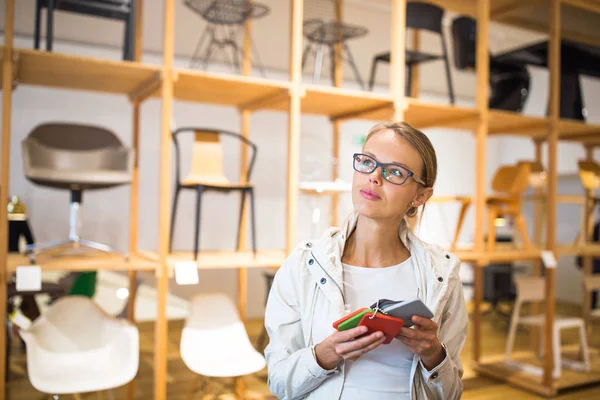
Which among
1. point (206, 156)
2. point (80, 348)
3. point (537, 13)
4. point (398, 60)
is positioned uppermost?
point (537, 13)

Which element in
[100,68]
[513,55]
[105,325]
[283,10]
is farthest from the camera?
[283,10]

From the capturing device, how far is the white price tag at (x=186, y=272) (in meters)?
2.89

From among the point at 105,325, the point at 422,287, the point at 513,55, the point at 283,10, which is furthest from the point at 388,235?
the point at 283,10

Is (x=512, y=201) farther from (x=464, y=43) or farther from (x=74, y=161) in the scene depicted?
(x=74, y=161)

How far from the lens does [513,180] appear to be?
4.64 metres

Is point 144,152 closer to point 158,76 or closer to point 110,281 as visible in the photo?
point 110,281

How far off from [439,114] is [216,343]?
Answer: 2.30 metres

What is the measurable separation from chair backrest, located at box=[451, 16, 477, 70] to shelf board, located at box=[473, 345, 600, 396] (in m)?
2.61

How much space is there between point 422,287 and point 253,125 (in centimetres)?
597

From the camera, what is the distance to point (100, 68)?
293 centimetres

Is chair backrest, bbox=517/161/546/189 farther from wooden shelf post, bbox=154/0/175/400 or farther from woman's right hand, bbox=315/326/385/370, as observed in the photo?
woman's right hand, bbox=315/326/385/370

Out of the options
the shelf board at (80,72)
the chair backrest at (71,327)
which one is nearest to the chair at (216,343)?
the chair backrest at (71,327)

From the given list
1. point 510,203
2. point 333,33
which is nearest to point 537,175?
point 510,203

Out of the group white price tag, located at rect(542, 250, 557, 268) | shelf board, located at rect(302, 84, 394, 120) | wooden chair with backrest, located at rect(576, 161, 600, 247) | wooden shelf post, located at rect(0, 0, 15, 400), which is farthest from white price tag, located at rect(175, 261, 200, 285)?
wooden chair with backrest, located at rect(576, 161, 600, 247)
